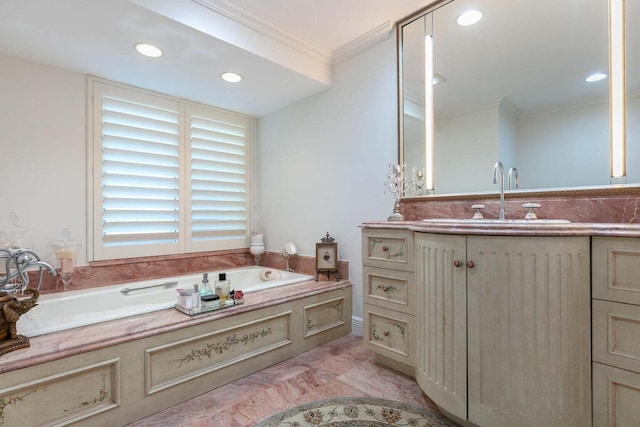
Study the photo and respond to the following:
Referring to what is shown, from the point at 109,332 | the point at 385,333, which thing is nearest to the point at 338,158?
the point at 385,333

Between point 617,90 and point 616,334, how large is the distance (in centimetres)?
122

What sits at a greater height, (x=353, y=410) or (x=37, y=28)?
(x=37, y=28)

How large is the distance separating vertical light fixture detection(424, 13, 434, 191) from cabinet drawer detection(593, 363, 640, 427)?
1359 millimetres

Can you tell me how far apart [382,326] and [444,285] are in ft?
2.25

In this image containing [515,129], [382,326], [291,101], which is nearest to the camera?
[515,129]

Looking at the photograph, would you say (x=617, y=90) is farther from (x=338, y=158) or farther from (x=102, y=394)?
(x=102, y=394)

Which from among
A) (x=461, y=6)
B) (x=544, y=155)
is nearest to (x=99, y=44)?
(x=461, y=6)

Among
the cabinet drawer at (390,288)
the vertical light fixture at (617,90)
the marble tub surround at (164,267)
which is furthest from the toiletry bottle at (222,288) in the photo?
the vertical light fixture at (617,90)

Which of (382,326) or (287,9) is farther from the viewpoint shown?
(287,9)

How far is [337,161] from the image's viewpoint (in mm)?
2801

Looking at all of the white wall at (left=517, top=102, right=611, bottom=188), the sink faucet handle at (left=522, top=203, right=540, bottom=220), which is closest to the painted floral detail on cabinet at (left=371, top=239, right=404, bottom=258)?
the sink faucet handle at (left=522, top=203, right=540, bottom=220)

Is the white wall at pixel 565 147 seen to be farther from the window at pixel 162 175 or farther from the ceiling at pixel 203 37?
the window at pixel 162 175

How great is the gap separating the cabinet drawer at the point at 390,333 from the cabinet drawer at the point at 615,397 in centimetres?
83

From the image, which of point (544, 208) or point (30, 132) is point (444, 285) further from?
point (30, 132)
